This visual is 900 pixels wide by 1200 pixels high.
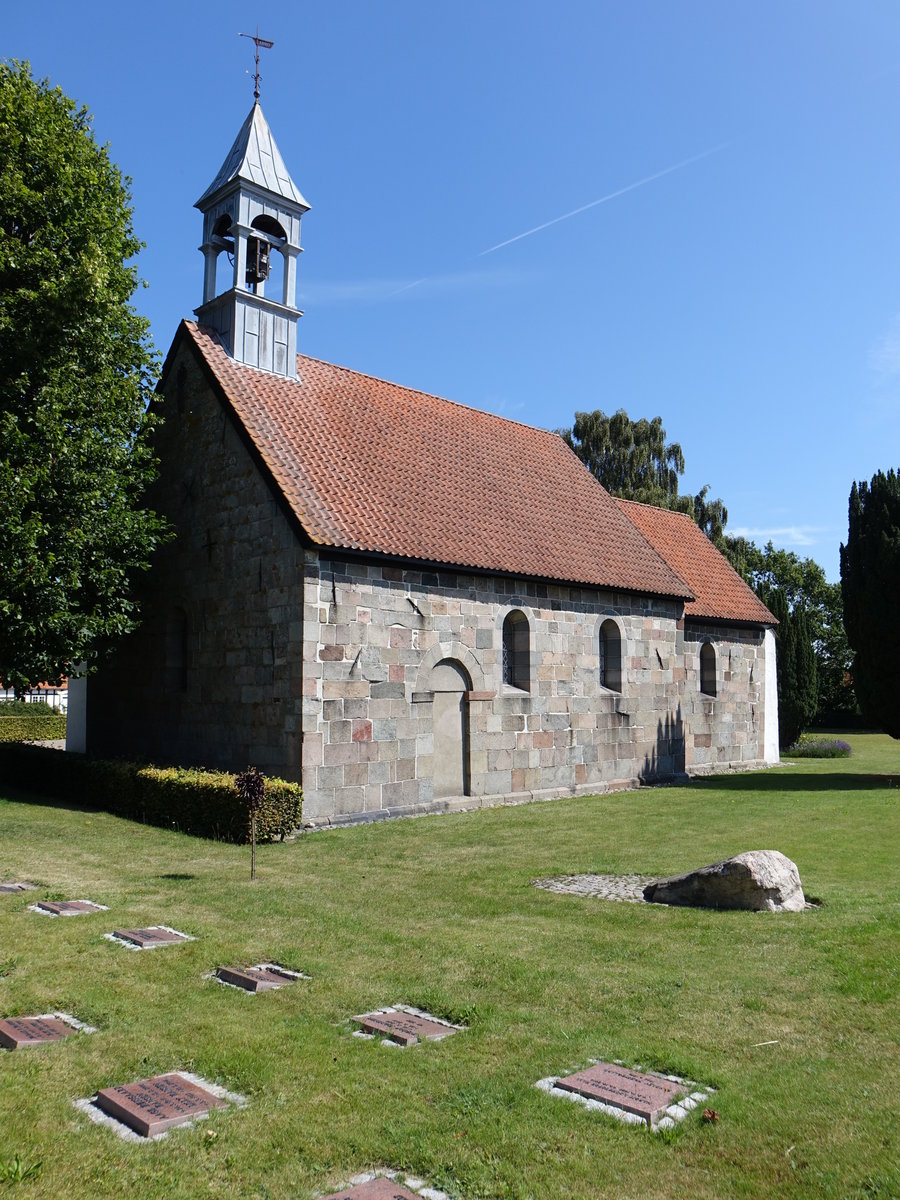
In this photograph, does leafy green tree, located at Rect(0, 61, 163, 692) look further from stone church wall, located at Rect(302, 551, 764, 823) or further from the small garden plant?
the small garden plant

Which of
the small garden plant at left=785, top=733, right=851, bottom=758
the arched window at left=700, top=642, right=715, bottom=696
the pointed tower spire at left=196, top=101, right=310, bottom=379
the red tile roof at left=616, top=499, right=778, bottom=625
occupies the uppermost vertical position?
the pointed tower spire at left=196, top=101, right=310, bottom=379

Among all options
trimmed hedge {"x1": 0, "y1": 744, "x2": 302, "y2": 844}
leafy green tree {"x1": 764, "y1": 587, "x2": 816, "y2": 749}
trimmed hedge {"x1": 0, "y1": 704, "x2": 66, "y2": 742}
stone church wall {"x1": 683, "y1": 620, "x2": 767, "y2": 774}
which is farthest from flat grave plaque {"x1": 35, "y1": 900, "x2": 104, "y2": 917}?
leafy green tree {"x1": 764, "y1": 587, "x2": 816, "y2": 749}

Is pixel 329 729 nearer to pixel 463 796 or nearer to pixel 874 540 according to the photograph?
pixel 463 796

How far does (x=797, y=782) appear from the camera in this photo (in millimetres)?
20641

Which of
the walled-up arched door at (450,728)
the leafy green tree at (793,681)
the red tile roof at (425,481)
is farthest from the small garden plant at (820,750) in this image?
the walled-up arched door at (450,728)

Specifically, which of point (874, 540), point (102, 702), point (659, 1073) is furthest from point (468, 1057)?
point (874, 540)

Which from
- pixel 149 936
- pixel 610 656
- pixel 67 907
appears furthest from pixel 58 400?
pixel 610 656

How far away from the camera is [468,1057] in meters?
4.62

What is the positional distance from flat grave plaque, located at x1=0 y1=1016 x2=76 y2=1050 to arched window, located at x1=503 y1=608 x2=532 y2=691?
40.8ft

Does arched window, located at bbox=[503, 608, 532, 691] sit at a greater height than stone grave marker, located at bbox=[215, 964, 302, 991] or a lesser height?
greater

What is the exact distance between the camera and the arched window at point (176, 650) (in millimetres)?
16656

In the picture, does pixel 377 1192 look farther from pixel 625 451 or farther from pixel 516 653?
pixel 625 451

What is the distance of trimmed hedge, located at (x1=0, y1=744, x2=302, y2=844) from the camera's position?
1216cm

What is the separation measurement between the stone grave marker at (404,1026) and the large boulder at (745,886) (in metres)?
3.52
